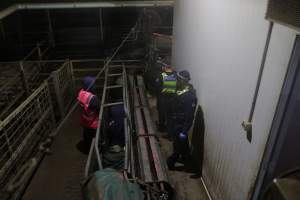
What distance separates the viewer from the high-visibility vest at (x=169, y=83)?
4.55m

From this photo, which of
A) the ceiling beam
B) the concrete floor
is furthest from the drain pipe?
the ceiling beam

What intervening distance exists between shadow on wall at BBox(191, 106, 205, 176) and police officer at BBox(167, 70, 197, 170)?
0.12m

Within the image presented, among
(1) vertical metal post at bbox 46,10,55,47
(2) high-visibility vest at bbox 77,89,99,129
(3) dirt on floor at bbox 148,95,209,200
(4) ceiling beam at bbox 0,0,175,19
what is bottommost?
(3) dirt on floor at bbox 148,95,209,200

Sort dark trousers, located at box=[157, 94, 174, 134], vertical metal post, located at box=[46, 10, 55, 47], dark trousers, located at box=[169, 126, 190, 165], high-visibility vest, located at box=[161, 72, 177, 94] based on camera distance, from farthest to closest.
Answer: vertical metal post, located at box=[46, 10, 55, 47] < dark trousers, located at box=[157, 94, 174, 134] < high-visibility vest, located at box=[161, 72, 177, 94] < dark trousers, located at box=[169, 126, 190, 165]

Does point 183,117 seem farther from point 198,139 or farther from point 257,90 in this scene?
point 257,90

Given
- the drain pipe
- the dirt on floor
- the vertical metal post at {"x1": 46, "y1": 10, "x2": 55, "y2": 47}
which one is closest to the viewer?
the drain pipe

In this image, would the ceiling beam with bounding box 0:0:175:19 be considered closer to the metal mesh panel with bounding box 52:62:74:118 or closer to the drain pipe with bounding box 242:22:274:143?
the metal mesh panel with bounding box 52:62:74:118

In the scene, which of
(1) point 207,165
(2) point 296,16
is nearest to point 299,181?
(2) point 296,16

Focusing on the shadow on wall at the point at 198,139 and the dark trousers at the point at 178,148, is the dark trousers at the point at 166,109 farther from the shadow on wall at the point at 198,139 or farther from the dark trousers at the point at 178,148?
the shadow on wall at the point at 198,139

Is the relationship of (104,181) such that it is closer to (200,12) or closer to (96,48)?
(200,12)

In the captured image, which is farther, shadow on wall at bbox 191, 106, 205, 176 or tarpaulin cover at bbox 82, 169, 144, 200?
shadow on wall at bbox 191, 106, 205, 176

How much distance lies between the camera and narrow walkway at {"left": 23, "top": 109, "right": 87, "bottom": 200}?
3.87m

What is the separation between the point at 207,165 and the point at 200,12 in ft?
8.23

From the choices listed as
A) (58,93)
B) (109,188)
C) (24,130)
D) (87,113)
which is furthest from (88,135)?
(109,188)
